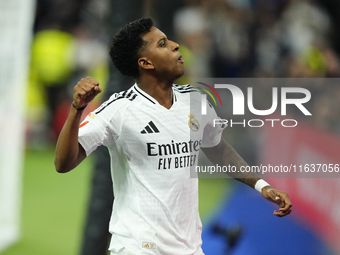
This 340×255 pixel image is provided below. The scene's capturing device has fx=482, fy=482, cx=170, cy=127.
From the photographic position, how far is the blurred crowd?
6.69 m

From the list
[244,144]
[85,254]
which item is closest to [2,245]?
[85,254]

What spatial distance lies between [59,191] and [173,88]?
4.51 meters

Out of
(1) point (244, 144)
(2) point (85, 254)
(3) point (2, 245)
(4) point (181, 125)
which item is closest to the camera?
(4) point (181, 125)

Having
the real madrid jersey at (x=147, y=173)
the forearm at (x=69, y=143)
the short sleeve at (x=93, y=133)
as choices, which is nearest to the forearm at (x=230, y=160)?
the real madrid jersey at (x=147, y=173)

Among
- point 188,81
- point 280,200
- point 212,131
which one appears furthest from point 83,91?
point 188,81

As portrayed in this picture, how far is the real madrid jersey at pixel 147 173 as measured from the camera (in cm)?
284

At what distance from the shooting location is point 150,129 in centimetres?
292

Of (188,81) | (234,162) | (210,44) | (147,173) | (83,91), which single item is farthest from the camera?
(210,44)

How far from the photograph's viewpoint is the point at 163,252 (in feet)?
9.32

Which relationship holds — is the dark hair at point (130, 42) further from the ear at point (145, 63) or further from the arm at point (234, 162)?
the arm at point (234, 162)

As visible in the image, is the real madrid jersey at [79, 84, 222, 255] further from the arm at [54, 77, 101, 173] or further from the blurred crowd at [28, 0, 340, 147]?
the blurred crowd at [28, 0, 340, 147]

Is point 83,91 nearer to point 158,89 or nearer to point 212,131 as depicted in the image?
point 158,89

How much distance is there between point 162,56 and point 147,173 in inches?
29.1

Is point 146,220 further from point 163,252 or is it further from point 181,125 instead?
point 181,125
